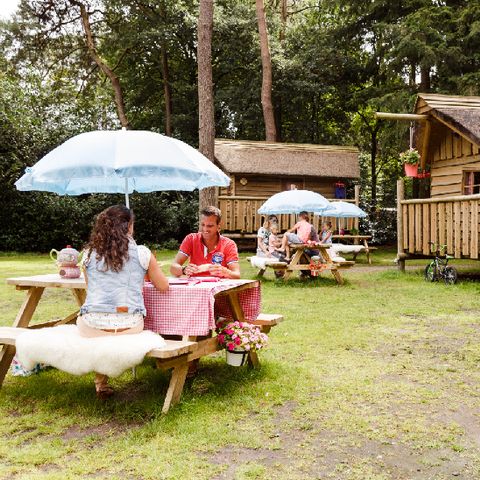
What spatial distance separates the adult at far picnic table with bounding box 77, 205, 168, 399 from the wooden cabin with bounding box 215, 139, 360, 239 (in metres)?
17.8

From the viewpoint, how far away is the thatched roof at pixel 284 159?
24656mm

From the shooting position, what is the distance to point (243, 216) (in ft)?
73.4

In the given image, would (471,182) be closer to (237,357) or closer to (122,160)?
(237,357)

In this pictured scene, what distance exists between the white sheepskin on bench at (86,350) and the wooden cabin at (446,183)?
9138 mm

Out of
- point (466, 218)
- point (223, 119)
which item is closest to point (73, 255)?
point (466, 218)

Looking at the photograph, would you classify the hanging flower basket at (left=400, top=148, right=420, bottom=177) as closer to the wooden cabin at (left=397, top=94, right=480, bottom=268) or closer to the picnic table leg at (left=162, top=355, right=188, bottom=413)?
the wooden cabin at (left=397, top=94, right=480, bottom=268)

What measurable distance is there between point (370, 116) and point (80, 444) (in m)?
32.6

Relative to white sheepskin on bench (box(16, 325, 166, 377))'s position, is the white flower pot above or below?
below

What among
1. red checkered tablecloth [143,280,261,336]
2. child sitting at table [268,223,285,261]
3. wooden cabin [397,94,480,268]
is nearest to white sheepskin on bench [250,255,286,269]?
child sitting at table [268,223,285,261]

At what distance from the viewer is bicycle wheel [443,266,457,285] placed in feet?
40.7

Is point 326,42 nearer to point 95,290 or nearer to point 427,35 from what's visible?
point 427,35

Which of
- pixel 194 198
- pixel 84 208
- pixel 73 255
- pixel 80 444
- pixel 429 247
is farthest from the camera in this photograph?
pixel 194 198

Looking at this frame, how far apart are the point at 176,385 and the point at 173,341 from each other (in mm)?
357

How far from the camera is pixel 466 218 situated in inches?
475
